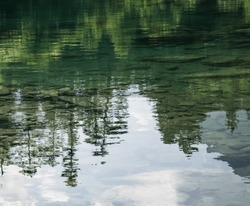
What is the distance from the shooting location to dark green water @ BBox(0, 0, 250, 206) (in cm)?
1267

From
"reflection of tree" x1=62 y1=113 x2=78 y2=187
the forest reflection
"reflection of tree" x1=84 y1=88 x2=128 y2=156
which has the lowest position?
"reflection of tree" x1=62 y1=113 x2=78 y2=187

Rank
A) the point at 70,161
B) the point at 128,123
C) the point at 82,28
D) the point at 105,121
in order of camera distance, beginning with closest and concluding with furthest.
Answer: the point at 70,161 < the point at 128,123 < the point at 105,121 < the point at 82,28

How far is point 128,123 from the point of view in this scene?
1761 centimetres

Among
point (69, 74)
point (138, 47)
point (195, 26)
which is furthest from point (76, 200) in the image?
point (195, 26)

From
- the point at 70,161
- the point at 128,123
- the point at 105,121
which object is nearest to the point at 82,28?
the point at 105,121

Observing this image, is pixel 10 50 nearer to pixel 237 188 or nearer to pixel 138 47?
pixel 138 47

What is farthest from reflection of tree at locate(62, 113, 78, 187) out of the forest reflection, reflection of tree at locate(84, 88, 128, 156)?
the forest reflection

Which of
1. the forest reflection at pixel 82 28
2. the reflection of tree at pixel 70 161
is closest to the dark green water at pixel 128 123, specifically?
the reflection of tree at pixel 70 161

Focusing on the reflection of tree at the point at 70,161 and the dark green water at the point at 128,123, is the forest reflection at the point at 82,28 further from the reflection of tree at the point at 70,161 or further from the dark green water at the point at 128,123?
the reflection of tree at the point at 70,161

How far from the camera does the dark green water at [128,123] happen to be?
41.6 ft

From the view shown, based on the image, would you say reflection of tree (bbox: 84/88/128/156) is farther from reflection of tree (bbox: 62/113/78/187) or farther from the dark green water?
reflection of tree (bbox: 62/113/78/187)

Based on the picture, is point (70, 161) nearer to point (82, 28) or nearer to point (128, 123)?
point (128, 123)

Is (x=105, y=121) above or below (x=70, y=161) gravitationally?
above

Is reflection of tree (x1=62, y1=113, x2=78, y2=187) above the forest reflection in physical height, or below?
below
